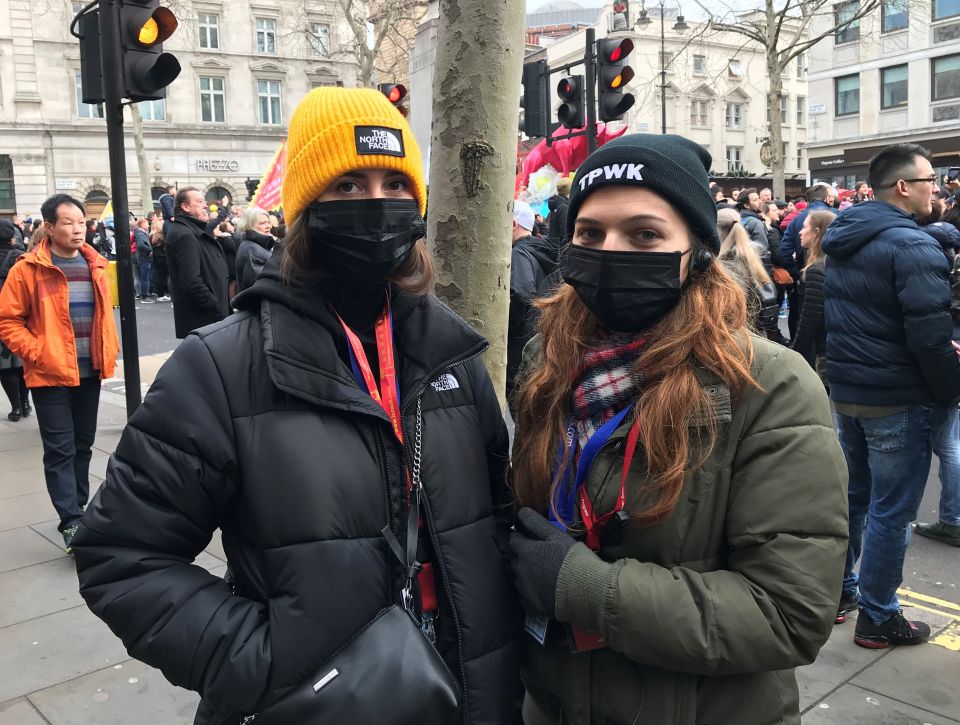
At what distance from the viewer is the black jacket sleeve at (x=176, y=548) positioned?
1.60 m

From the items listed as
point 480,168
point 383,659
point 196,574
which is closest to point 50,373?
point 480,168

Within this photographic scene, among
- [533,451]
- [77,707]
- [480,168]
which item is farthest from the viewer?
[77,707]

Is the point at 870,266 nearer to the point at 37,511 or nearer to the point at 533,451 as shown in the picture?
the point at 533,451

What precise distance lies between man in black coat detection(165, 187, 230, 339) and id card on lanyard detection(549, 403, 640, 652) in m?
6.47

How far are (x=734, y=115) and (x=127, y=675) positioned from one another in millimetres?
65814

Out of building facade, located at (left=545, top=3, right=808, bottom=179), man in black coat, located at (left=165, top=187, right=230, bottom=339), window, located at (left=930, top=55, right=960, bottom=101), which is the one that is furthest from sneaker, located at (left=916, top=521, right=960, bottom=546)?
building facade, located at (left=545, top=3, right=808, bottom=179)

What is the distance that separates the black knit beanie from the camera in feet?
5.90

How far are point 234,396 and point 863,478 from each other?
3593mm

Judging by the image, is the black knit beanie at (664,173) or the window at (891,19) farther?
the window at (891,19)

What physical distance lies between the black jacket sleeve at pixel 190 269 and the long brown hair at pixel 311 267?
6.21 m

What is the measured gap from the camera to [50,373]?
526 centimetres

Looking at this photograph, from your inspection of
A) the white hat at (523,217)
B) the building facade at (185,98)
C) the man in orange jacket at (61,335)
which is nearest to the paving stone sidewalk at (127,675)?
the man in orange jacket at (61,335)

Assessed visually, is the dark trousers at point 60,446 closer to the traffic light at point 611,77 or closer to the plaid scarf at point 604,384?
the plaid scarf at point 604,384

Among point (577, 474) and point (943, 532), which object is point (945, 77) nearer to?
point (943, 532)
